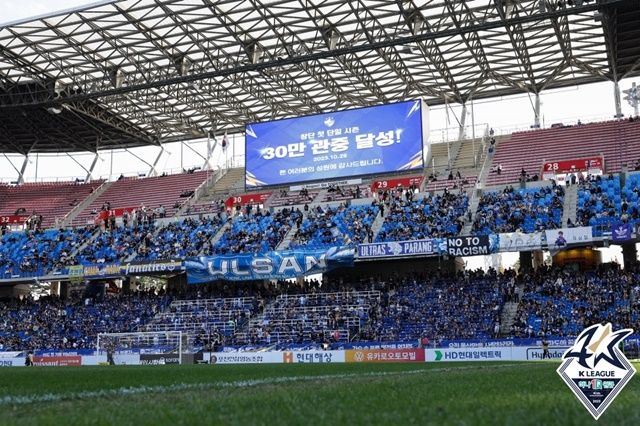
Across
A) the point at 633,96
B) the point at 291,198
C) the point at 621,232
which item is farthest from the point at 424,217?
the point at 633,96

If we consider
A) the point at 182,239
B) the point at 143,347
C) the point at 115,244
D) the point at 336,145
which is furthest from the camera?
the point at 115,244

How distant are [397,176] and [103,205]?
26.8 m

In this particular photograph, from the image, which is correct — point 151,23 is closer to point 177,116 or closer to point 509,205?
point 177,116

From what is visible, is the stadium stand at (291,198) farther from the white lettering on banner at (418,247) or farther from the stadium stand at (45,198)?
the stadium stand at (45,198)

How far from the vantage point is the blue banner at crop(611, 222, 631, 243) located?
36625 millimetres

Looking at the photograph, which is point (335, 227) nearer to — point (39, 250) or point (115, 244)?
point (115, 244)

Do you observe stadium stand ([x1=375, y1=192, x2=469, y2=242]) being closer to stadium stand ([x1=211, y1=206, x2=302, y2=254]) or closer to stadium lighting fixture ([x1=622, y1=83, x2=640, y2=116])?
stadium stand ([x1=211, y1=206, x2=302, y2=254])

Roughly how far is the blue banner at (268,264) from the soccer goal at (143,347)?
18.5ft

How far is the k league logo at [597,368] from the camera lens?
6383mm

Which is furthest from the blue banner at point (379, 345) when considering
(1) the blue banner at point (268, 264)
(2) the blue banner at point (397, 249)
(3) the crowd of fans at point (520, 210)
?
(3) the crowd of fans at point (520, 210)

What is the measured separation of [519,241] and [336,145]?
17038mm

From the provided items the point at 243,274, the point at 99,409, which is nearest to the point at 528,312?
the point at 243,274

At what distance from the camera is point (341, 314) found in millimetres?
40469

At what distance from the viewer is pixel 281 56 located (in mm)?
44750
